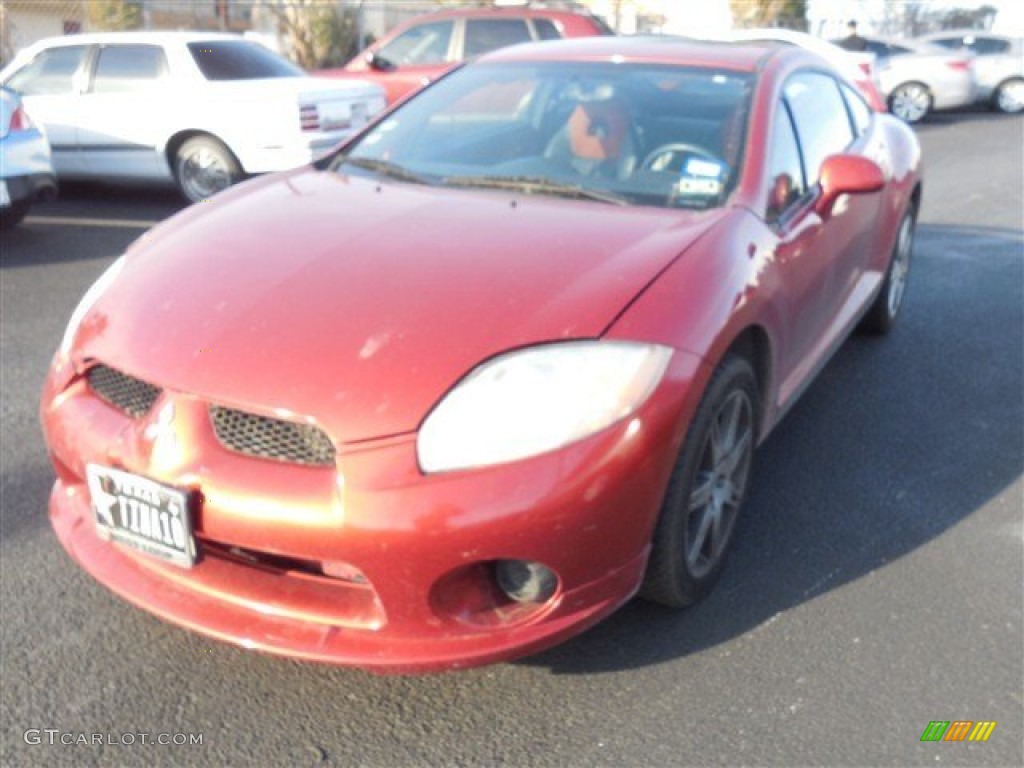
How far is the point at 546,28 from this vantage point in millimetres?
10633

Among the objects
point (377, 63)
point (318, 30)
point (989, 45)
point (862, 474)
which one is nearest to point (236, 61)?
point (377, 63)

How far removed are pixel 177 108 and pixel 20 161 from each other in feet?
5.58

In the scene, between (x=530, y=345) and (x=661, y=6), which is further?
(x=661, y=6)

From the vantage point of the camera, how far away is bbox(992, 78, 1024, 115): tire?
715 inches

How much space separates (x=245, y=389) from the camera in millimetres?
2297

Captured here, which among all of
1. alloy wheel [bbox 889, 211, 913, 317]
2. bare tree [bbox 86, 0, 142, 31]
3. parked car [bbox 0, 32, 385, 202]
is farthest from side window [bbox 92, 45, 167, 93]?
bare tree [bbox 86, 0, 142, 31]

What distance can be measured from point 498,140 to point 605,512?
1.74m

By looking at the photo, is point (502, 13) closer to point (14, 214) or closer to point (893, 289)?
point (14, 214)

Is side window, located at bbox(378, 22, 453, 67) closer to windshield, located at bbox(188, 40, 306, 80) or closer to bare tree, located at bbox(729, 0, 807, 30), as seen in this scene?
windshield, located at bbox(188, 40, 306, 80)

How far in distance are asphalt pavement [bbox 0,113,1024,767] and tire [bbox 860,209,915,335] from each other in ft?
3.91

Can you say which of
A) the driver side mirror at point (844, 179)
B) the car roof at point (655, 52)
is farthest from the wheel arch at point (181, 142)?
the driver side mirror at point (844, 179)

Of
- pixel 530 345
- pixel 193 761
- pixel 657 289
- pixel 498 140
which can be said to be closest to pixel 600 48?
pixel 498 140

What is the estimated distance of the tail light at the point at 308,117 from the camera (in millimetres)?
7945

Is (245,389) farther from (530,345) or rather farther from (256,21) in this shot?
(256,21)
